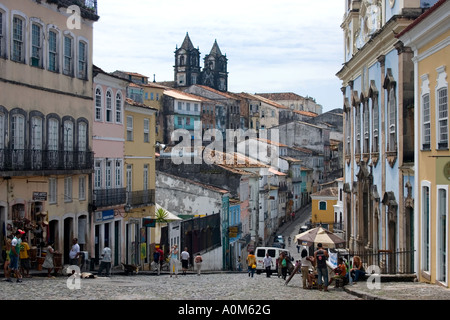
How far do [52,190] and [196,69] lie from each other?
11479cm

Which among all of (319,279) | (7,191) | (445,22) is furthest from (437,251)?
(7,191)

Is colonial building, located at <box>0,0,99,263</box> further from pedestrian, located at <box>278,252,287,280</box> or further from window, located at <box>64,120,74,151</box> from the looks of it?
pedestrian, located at <box>278,252,287,280</box>

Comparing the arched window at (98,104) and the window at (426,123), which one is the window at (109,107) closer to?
the arched window at (98,104)

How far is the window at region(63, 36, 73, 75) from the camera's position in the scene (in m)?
29.2

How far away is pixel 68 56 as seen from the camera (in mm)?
29469

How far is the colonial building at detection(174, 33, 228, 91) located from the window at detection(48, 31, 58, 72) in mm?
109763

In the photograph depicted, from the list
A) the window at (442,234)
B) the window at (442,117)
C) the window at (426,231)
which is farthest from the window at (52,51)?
the window at (442,234)

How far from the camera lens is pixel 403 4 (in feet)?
82.1

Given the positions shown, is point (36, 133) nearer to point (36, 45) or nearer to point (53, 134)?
point (53, 134)

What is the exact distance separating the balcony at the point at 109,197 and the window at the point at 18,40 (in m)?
7.78

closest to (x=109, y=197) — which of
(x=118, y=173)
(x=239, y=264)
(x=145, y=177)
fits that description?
(x=118, y=173)

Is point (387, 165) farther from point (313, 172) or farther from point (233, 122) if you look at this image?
point (233, 122)

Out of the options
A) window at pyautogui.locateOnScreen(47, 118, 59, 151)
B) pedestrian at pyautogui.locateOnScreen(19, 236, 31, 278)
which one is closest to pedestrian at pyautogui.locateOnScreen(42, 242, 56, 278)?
pedestrian at pyautogui.locateOnScreen(19, 236, 31, 278)

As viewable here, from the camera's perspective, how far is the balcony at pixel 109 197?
31945mm
